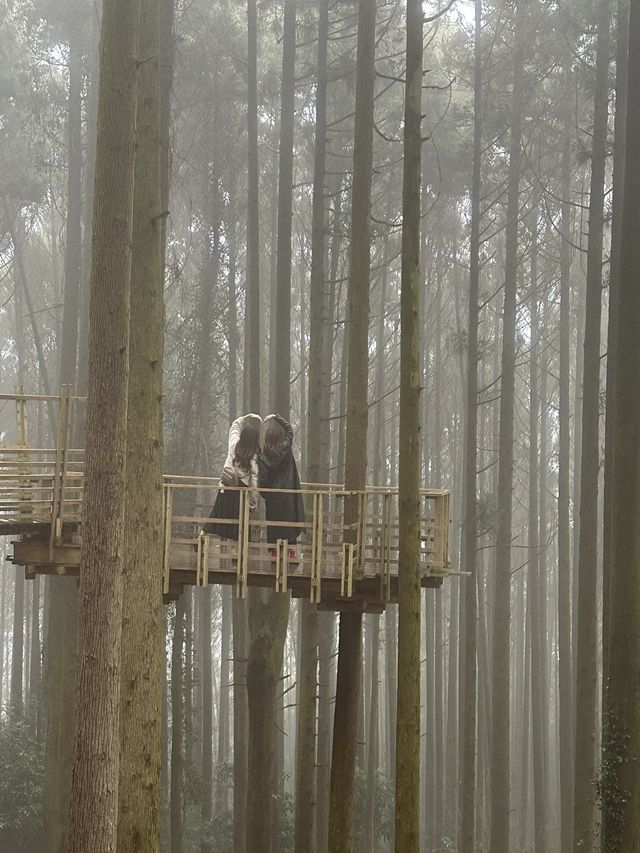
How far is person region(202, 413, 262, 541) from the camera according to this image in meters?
11.5

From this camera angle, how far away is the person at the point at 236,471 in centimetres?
1154

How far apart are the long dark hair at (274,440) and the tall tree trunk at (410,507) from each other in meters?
2.06

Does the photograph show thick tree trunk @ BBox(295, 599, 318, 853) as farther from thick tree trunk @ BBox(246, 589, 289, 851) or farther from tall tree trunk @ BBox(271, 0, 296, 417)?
tall tree trunk @ BBox(271, 0, 296, 417)

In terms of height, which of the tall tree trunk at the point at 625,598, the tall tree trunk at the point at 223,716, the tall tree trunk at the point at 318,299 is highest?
the tall tree trunk at the point at 318,299

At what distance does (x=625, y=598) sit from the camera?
10453 millimetres

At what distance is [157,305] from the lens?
9.03 metres

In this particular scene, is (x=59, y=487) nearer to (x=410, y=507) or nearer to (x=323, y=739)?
(x=410, y=507)

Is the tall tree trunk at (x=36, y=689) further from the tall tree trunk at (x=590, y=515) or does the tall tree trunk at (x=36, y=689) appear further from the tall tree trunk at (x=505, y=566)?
the tall tree trunk at (x=590, y=515)

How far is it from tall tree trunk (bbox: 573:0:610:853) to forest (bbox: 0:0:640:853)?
47 millimetres

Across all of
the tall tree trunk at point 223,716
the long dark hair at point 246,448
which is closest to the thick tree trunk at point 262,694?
the long dark hair at point 246,448

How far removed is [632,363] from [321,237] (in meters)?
6.83

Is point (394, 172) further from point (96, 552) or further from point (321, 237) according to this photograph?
point (96, 552)

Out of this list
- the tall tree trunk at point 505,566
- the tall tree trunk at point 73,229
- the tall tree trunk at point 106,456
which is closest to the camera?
the tall tree trunk at point 106,456

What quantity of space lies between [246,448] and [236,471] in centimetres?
31
